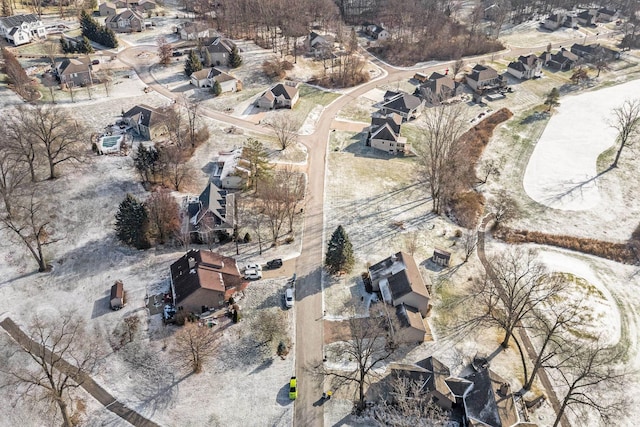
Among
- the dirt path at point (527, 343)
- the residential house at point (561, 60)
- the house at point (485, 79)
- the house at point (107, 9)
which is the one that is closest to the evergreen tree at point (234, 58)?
the house at point (107, 9)

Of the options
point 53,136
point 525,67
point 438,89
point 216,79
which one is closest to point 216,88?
point 216,79

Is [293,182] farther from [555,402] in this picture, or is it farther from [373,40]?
[373,40]

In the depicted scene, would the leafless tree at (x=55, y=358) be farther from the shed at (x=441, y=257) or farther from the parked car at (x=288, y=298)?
the shed at (x=441, y=257)

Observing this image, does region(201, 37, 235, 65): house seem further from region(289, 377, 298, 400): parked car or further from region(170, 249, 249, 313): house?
region(289, 377, 298, 400): parked car

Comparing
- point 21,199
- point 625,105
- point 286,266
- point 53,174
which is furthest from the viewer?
point 625,105

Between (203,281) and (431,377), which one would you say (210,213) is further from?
(431,377)

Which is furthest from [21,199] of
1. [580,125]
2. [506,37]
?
[506,37]
